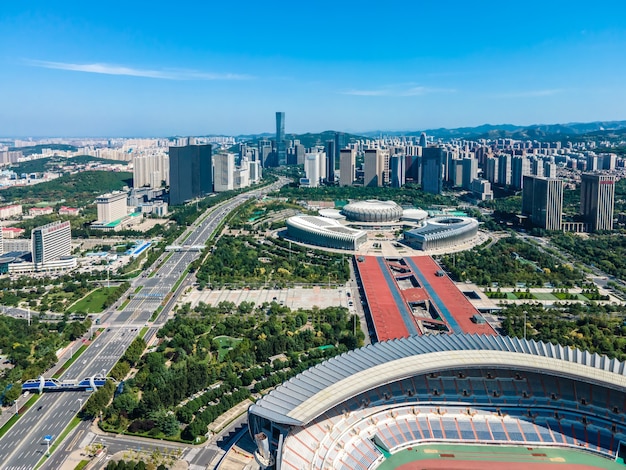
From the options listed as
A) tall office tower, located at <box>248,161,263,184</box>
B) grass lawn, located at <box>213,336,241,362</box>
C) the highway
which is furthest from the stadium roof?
tall office tower, located at <box>248,161,263,184</box>

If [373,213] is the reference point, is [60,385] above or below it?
below

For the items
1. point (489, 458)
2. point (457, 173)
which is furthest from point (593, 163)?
point (489, 458)

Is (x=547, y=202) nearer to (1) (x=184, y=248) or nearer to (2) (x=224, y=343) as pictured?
(1) (x=184, y=248)

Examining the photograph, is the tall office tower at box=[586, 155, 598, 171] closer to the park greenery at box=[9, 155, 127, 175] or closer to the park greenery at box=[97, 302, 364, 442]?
the park greenery at box=[97, 302, 364, 442]

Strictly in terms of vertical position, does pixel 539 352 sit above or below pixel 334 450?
above

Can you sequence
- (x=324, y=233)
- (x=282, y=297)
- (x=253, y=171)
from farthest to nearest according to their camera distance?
(x=253, y=171) < (x=324, y=233) < (x=282, y=297)

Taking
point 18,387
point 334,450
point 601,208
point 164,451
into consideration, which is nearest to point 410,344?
point 334,450

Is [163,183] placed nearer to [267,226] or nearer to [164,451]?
[267,226]
